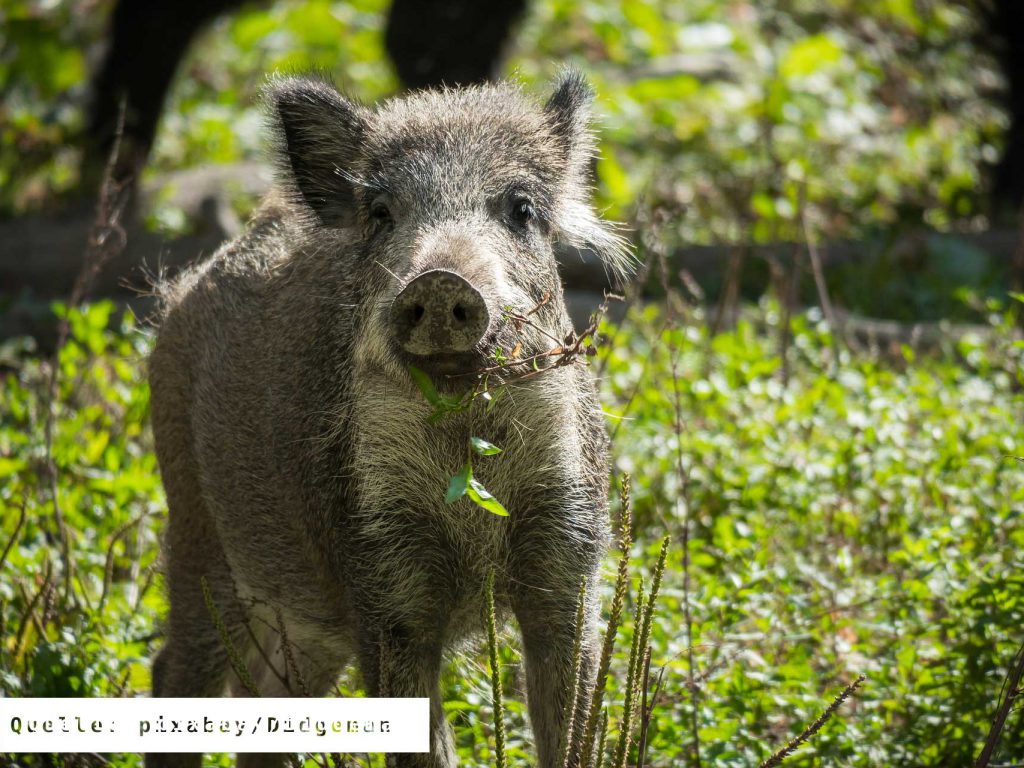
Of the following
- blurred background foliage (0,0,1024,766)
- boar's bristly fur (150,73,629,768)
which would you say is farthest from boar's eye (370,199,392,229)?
blurred background foliage (0,0,1024,766)

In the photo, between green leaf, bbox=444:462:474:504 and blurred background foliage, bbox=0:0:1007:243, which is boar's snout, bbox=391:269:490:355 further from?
blurred background foliage, bbox=0:0:1007:243

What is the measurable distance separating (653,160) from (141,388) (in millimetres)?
6586

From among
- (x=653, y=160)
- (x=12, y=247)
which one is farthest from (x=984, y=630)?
(x=653, y=160)

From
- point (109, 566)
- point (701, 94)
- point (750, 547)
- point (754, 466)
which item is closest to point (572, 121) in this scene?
point (750, 547)

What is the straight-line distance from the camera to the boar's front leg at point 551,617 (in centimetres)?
337

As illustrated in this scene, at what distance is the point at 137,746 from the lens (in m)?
3.29

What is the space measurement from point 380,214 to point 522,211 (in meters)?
0.39

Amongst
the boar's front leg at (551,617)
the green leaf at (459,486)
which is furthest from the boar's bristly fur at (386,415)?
the green leaf at (459,486)

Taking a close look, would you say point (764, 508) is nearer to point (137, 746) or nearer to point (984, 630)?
point (984, 630)

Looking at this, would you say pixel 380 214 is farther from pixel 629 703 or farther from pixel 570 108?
pixel 629 703

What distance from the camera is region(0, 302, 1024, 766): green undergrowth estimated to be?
156 inches

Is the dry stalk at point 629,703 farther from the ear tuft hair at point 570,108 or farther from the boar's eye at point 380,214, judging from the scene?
the ear tuft hair at point 570,108

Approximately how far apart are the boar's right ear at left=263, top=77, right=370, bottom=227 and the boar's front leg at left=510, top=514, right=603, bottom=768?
1172 mm

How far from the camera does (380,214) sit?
146 inches
